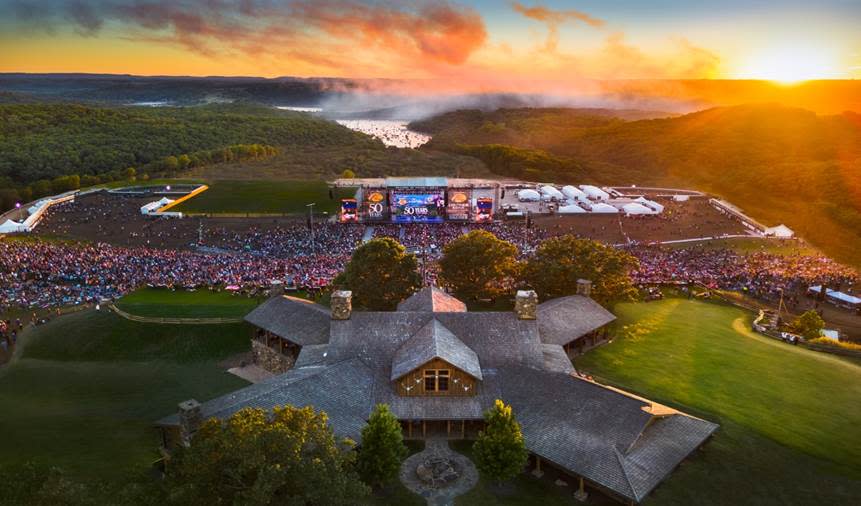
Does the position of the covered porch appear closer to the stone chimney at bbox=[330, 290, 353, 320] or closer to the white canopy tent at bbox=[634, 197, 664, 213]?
the stone chimney at bbox=[330, 290, 353, 320]

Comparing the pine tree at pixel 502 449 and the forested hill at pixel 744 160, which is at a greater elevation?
the forested hill at pixel 744 160

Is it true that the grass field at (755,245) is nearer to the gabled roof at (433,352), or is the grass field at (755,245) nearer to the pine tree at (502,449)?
the gabled roof at (433,352)

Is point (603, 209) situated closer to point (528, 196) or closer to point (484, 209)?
point (528, 196)

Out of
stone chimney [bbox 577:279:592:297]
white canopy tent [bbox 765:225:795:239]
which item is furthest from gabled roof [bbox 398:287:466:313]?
white canopy tent [bbox 765:225:795:239]

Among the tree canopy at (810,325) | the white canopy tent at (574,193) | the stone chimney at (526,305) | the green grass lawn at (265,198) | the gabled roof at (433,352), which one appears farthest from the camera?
the white canopy tent at (574,193)

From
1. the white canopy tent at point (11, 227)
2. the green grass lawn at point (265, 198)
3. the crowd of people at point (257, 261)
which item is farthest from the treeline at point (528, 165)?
the white canopy tent at point (11, 227)
